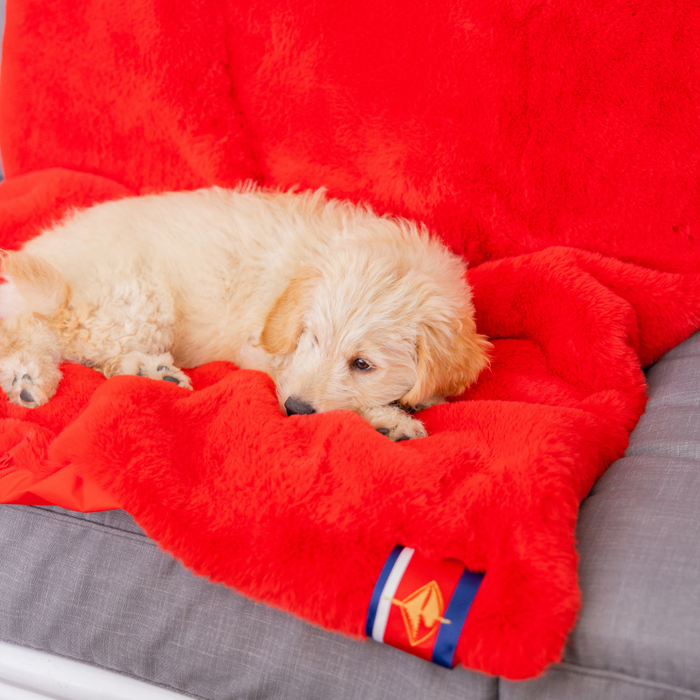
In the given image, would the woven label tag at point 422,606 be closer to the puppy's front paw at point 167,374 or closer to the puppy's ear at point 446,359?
the puppy's ear at point 446,359

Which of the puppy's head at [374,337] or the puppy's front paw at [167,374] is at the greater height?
the puppy's head at [374,337]

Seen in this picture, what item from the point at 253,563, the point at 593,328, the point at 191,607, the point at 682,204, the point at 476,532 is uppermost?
the point at 682,204

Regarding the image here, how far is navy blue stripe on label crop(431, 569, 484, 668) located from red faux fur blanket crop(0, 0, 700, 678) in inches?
1.5

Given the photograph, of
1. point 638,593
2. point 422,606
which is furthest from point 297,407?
point 638,593

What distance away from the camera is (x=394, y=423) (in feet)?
6.04

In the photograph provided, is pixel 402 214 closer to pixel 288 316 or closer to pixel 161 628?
pixel 288 316

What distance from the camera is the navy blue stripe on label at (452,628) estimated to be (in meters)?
1.18

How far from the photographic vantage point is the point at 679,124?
6.57 feet

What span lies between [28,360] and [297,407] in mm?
951

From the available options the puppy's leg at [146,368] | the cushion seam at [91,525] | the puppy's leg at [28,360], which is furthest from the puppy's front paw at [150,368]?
the cushion seam at [91,525]

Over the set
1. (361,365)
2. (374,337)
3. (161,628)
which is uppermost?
(374,337)

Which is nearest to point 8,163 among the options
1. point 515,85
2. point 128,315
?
point 128,315

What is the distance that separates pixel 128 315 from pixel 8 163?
1421mm

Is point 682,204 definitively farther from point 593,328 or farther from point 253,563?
point 253,563
